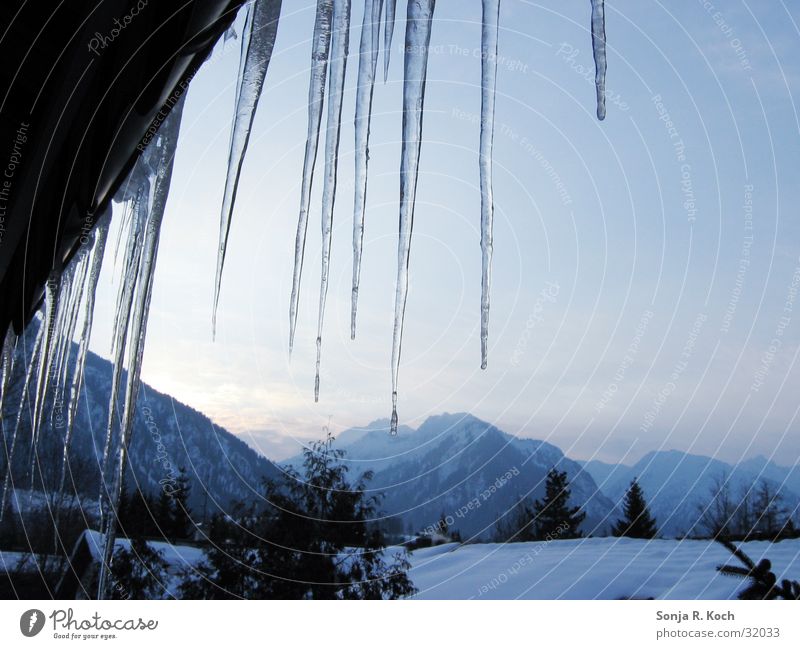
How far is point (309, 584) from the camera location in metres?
7.38

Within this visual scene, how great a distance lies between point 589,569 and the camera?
23.5ft

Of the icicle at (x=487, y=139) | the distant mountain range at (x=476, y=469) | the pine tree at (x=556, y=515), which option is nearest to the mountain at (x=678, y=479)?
the distant mountain range at (x=476, y=469)

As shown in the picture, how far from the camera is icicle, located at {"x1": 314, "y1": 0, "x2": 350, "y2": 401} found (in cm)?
234

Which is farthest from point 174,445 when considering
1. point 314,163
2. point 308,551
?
point 314,163

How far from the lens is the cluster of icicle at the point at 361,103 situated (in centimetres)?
227

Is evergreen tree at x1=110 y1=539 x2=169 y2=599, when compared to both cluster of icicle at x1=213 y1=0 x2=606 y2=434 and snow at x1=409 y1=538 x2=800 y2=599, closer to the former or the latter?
snow at x1=409 y1=538 x2=800 y2=599

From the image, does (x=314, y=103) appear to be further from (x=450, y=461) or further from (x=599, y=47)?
(x=450, y=461)

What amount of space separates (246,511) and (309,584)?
2.06 meters

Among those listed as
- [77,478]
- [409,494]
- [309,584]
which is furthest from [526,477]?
[309,584]

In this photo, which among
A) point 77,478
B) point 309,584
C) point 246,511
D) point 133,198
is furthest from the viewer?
point 77,478

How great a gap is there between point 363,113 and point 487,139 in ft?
1.71

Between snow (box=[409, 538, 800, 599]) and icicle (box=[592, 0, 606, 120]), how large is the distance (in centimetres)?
522
